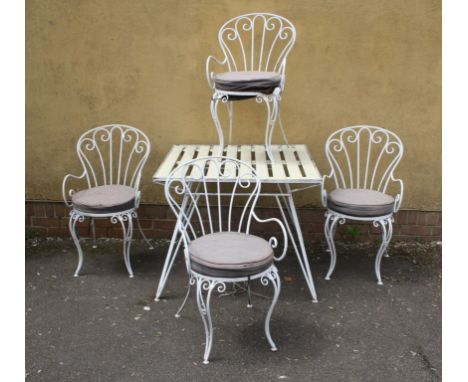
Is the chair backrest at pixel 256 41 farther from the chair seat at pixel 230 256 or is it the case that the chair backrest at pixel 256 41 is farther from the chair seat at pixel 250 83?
the chair seat at pixel 230 256

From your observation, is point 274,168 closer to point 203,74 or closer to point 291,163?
point 291,163

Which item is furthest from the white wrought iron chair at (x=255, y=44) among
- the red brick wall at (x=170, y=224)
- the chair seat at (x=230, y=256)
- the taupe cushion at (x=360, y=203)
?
the chair seat at (x=230, y=256)

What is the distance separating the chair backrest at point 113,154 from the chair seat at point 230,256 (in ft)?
4.94

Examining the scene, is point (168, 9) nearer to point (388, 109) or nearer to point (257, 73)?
point (257, 73)

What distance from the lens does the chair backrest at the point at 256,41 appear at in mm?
4227

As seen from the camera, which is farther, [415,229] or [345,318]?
[415,229]

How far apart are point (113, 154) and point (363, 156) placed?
203cm

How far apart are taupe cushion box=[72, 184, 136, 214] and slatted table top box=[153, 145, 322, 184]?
0.38 metres

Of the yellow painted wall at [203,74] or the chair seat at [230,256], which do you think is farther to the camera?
the yellow painted wall at [203,74]

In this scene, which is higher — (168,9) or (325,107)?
(168,9)

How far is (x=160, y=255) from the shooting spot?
14.8 feet

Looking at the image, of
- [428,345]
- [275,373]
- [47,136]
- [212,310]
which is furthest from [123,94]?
[428,345]

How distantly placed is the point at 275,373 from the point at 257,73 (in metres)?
1.97

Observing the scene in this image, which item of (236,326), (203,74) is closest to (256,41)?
(203,74)
